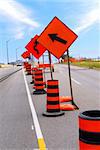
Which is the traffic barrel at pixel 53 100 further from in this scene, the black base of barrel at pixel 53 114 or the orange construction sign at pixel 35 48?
the orange construction sign at pixel 35 48

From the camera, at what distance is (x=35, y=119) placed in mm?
12289

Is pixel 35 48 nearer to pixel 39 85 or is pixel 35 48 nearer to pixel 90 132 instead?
pixel 39 85

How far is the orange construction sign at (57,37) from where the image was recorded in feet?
47.0

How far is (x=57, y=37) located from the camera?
14.3 metres

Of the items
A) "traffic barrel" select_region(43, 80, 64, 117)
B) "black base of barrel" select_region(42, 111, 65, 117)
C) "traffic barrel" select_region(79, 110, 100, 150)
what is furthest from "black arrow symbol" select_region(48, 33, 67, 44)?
"traffic barrel" select_region(79, 110, 100, 150)

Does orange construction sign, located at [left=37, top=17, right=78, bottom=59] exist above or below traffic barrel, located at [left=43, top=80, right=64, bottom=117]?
above

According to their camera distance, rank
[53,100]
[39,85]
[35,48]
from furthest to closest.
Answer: [35,48] < [39,85] < [53,100]

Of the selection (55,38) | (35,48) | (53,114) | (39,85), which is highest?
(55,38)

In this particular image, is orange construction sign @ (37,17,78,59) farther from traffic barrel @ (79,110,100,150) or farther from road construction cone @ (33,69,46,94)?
traffic barrel @ (79,110,100,150)

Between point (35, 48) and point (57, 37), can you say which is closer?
point (57, 37)

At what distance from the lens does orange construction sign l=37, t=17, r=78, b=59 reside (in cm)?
1432

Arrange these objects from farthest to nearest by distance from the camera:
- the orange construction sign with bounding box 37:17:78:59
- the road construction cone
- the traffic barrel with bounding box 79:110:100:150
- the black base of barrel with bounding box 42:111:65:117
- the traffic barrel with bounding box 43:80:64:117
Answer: the road construction cone, the orange construction sign with bounding box 37:17:78:59, the traffic barrel with bounding box 43:80:64:117, the black base of barrel with bounding box 42:111:65:117, the traffic barrel with bounding box 79:110:100:150

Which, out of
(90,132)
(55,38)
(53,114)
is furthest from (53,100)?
(90,132)

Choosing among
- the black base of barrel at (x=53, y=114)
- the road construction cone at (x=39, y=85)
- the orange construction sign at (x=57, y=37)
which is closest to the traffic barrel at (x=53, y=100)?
the black base of barrel at (x=53, y=114)
